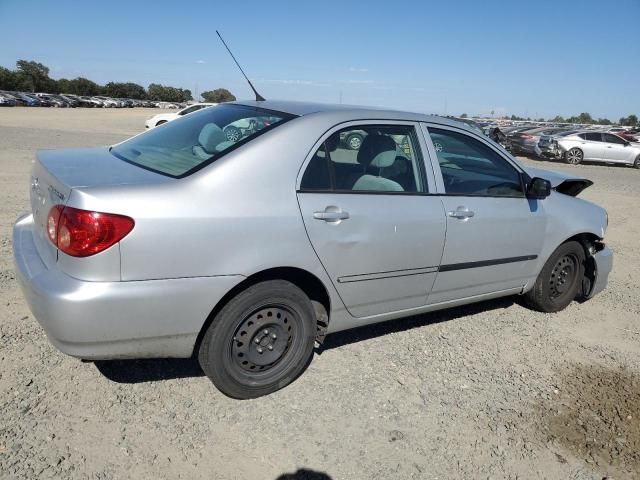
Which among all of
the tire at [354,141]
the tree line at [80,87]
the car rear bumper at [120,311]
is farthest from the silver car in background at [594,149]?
the tree line at [80,87]

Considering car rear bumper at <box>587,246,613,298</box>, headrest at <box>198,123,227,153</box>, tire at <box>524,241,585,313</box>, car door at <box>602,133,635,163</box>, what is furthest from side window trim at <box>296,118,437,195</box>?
car door at <box>602,133,635,163</box>

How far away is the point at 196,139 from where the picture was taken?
3324 mm

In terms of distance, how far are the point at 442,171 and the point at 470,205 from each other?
A: 1.03 feet

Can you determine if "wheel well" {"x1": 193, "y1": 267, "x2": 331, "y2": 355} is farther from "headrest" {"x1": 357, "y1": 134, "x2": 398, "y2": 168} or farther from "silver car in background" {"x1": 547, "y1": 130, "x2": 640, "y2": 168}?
"silver car in background" {"x1": 547, "y1": 130, "x2": 640, "y2": 168}

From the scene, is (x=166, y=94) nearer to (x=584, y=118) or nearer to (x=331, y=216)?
(x=584, y=118)

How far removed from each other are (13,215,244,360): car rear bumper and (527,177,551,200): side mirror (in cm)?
252

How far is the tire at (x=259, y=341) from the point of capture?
2830 millimetres

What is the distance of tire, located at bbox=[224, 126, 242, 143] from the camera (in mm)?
3093

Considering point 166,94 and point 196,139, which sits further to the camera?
point 166,94

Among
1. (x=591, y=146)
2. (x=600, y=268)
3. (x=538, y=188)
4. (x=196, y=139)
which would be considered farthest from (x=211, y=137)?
(x=591, y=146)

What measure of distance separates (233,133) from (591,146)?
23659mm

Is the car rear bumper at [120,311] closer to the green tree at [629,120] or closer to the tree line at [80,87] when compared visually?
the tree line at [80,87]

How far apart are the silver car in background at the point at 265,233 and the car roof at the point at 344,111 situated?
2 cm

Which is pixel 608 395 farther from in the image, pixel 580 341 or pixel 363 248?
pixel 363 248
